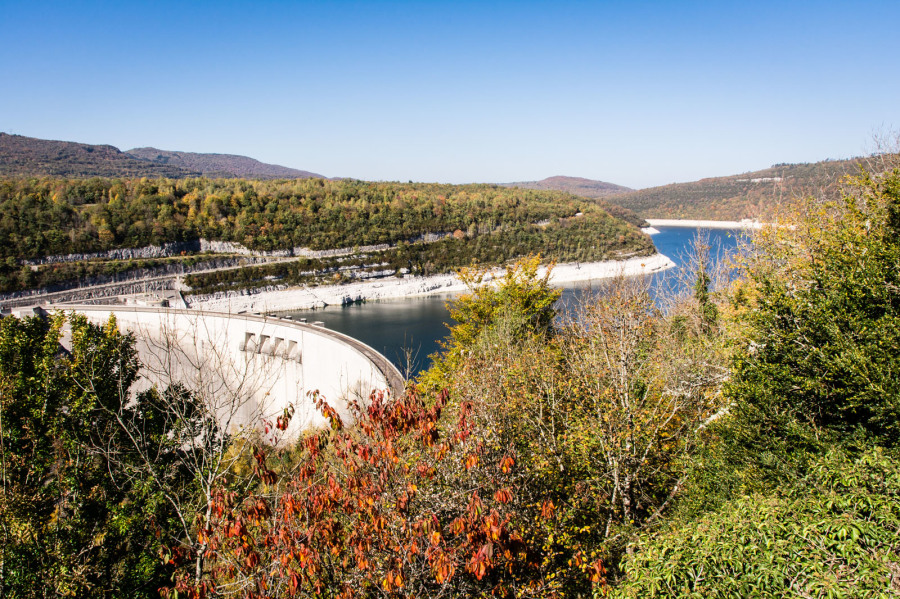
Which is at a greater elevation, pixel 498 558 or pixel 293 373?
pixel 498 558

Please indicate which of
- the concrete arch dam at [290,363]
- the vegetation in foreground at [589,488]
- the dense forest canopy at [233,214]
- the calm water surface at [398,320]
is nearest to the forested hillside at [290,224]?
the dense forest canopy at [233,214]

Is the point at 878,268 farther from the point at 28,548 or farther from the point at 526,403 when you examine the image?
the point at 28,548

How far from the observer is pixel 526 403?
298 inches

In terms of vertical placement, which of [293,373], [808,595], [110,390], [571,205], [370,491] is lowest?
[293,373]

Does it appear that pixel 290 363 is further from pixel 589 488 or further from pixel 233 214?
pixel 233 214

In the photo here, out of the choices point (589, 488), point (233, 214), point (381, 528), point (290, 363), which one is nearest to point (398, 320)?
point (290, 363)

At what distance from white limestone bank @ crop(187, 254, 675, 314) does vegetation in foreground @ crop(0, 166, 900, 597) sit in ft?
114

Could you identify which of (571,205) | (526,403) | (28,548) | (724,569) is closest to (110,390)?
(28,548)

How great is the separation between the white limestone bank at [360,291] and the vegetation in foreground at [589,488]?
3482 cm

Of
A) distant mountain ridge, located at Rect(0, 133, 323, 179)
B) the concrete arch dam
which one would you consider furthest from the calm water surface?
distant mountain ridge, located at Rect(0, 133, 323, 179)

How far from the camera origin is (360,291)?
55062mm

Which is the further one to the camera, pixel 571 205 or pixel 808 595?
pixel 571 205

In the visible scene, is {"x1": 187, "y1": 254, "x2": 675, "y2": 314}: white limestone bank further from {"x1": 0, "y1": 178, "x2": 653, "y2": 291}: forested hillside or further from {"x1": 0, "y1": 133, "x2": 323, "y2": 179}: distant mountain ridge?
{"x1": 0, "y1": 133, "x2": 323, "y2": 179}: distant mountain ridge

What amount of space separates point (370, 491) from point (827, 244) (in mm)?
7627
